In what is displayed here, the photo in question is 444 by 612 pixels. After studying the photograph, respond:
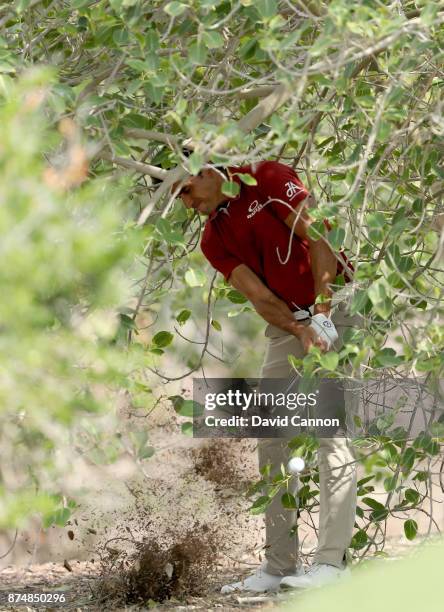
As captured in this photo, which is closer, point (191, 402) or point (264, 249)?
point (191, 402)

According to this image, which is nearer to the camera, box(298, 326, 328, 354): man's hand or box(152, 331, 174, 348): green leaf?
box(152, 331, 174, 348): green leaf

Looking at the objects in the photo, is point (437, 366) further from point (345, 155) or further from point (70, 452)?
point (345, 155)

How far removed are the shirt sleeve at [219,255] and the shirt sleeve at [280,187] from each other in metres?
0.26

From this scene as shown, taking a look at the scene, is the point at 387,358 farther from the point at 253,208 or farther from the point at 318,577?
the point at 318,577

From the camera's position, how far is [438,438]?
Answer: 3482 millimetres

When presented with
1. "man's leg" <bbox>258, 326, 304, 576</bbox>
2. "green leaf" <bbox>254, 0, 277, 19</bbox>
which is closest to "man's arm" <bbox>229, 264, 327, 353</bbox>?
"man's leg" <bbox>258, 326, 304, 576</bbox>

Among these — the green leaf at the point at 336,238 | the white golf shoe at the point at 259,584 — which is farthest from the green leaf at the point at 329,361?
the white golf shoe at the point at 259,584

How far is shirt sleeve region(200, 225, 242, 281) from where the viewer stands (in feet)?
13.5

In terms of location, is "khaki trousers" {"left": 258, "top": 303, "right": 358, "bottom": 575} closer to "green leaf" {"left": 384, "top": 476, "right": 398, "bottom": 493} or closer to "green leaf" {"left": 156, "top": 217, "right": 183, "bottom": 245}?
"green leaf" {"left": 384, "top": 476, "right": 398, "bottom": 493}

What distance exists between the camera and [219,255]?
13.6 feet

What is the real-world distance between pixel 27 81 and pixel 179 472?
12.6 feet

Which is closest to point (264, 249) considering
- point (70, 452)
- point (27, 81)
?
point (70, 452)

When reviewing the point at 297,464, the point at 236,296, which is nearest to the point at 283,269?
the point at 236,296

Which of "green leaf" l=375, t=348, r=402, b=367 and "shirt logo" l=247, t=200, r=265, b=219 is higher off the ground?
"shirt logo" l=247, t=200, r=265, b=219
